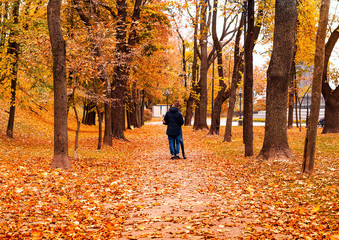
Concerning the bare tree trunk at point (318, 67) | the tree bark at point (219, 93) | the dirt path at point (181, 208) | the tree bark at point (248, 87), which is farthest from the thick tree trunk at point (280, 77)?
the tree bark at point (219, 93)

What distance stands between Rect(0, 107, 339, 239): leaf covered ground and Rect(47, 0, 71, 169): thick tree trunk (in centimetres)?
59

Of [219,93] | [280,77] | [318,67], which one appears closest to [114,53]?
[280,77]

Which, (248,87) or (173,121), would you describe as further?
(248,87)

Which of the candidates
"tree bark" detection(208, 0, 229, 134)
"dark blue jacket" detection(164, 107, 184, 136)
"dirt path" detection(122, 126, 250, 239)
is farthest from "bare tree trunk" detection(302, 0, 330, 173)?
"tree bark" detection(208, 0, 229, 134)

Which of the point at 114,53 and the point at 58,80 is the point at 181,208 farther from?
the point at 114,53

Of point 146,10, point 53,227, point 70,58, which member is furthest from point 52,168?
point 146,10

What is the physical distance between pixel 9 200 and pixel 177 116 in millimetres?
8159

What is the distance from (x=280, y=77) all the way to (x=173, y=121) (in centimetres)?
428

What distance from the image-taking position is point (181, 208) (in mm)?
7352

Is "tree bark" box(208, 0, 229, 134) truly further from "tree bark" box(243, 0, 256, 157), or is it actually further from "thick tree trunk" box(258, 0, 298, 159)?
"thick tree trunk" box(258, 0, 298, 159)

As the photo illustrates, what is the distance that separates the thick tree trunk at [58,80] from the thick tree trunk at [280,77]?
6534mm

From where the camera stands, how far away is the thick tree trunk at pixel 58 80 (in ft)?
37.4

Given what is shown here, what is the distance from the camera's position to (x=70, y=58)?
14.2 m

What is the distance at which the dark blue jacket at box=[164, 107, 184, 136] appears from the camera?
14586 mm
